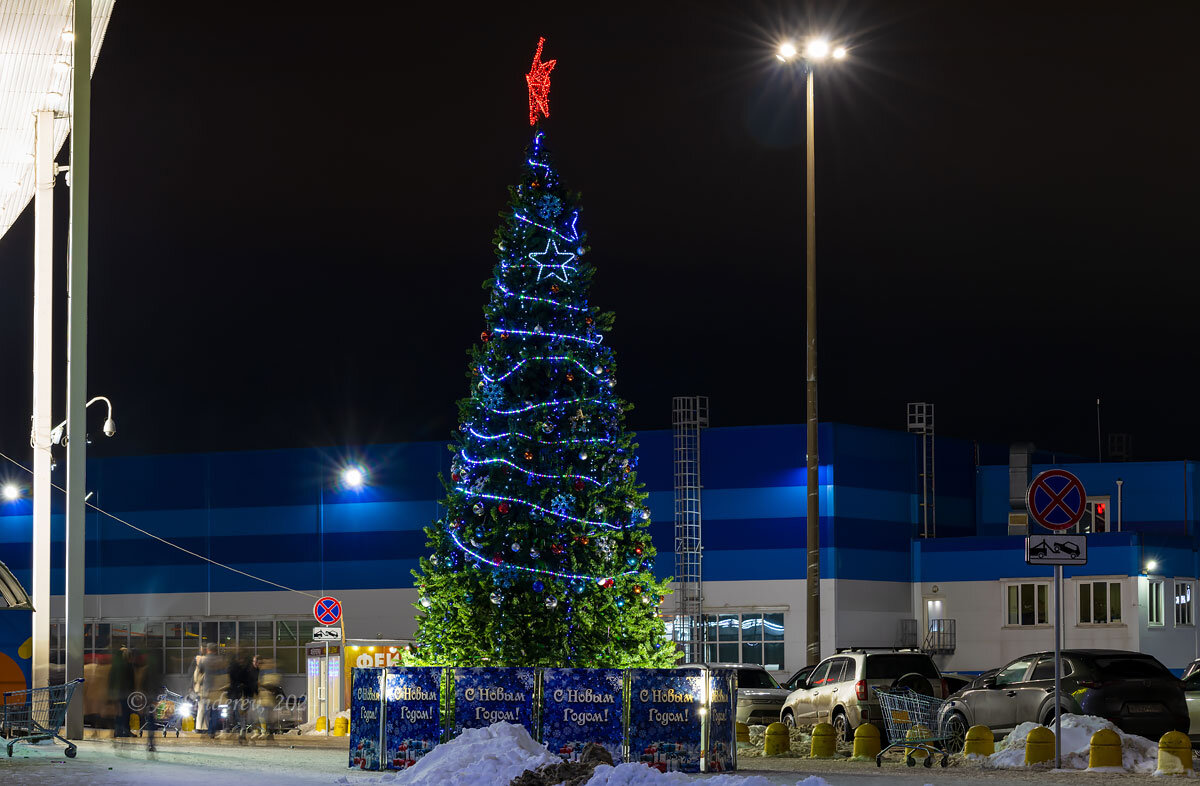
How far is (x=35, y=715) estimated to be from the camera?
18641 millimetres

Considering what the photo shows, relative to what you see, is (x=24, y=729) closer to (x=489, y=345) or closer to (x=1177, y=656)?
(x=489, y=345)

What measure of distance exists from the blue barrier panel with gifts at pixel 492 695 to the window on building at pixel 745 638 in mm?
32796

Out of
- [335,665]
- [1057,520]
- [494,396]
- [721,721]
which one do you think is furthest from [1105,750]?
[335,665]

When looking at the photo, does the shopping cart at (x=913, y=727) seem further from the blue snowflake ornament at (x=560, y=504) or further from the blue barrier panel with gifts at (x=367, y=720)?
the blue barrier panel with gifts at (x=367, y=720)

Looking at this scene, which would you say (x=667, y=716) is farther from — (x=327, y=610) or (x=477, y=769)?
(x=327, y=610)

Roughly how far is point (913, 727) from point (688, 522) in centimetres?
3051

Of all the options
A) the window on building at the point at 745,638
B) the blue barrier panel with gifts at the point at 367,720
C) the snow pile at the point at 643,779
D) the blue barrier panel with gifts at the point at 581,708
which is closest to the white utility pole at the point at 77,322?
the blue barrier panel with gifts at the point at 367,720

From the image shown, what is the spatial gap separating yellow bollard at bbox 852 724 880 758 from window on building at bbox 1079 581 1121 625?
98.6 feet

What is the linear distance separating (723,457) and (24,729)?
33.9 metres

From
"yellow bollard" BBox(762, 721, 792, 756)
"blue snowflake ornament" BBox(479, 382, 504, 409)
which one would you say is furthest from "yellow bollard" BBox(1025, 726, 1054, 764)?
"blue snowflake ornament" BBox(479, 382, 504, 409)

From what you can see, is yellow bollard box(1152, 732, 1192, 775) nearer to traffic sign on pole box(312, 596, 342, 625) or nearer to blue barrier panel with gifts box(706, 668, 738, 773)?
blue barrier panel with gifts box(706, 668, 738, 773)

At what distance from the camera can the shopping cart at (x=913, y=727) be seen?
1958 centimetres

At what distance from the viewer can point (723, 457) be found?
167 ft

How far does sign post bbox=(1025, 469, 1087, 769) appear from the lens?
17.5 m
